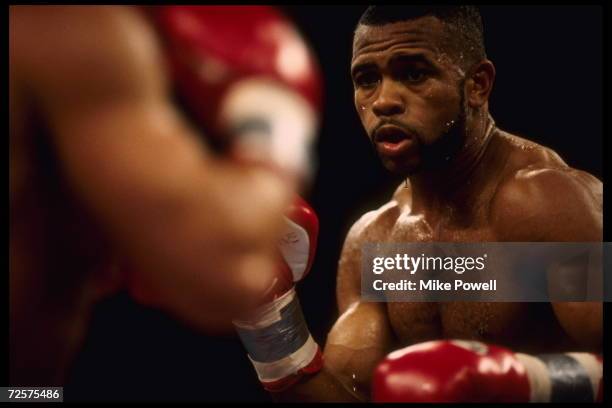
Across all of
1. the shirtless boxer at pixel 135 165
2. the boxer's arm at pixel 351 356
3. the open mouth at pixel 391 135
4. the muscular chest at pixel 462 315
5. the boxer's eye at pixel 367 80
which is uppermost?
the shirtless boxer at pixel 135 165

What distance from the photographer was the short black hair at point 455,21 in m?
1.51

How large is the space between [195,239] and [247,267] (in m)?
0.07

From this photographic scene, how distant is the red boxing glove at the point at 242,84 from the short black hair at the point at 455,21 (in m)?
0.71

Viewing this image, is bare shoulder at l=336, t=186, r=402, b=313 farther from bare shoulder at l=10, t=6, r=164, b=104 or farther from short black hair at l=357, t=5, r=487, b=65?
bare shoulder at l=10, t=6, r=164, b=104

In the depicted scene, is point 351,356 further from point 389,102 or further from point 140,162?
point 140,162

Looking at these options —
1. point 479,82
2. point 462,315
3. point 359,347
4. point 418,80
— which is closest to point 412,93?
point 418,80

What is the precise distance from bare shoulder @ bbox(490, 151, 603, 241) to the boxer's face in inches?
6.7

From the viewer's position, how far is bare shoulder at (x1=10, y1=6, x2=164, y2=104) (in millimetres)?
738

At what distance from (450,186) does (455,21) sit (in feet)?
1.17

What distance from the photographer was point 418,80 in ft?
4.92

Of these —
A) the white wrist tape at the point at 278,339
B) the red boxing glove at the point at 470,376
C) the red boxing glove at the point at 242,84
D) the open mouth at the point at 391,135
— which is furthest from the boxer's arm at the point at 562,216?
the red boxing glove at the point at 242,84

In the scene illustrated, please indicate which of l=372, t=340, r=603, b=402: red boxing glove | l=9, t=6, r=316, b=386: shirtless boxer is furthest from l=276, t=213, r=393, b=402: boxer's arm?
l=9, t=6, r=316, b=386: shirtless boxer

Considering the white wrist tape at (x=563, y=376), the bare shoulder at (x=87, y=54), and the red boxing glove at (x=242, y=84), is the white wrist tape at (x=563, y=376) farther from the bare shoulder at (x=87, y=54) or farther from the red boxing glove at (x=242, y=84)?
the bare shoulder at (x=87, y=54)

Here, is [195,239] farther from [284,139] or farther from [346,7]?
[346,7]
